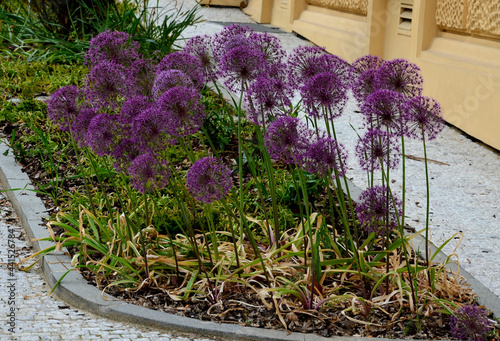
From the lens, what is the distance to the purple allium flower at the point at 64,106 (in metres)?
3.84

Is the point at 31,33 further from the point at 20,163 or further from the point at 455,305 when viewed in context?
the point at 455,305

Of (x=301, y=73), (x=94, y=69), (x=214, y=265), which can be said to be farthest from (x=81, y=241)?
(x=301, y=73)

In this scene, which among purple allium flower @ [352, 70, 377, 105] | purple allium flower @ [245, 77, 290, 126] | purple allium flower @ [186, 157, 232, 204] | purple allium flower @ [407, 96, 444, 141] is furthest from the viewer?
purple allium flower @ [352, 70, 377, 105]

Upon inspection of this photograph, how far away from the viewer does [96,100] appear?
3744mm

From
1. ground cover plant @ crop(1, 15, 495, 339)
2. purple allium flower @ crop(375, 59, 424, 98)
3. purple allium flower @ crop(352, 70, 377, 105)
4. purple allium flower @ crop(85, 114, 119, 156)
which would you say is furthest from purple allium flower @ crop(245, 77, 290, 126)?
purple allium flower @ crop(85, 114, 119, 156)

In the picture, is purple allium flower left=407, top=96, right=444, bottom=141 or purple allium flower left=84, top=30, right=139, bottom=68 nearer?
purple allium flower left=407, top=96, right=444, bottom=141

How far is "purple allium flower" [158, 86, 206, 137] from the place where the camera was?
331cm

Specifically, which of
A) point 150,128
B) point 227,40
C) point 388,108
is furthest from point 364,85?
point 150,128

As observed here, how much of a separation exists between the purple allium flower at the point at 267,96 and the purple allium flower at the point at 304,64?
81mm

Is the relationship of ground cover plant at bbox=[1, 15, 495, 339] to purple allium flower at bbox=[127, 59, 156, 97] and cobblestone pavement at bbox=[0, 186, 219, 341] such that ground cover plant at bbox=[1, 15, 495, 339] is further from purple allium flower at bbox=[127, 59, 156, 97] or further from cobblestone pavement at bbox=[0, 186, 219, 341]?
cobblestone pavement at bbox=[0, 186, 219, 341]

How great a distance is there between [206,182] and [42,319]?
3.94ft

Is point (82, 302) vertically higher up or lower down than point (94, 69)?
lower down

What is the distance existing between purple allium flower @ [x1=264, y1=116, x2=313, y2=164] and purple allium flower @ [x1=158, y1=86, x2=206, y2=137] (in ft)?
1.17

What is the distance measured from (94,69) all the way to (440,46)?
5.82 metres
